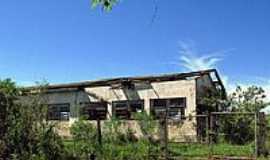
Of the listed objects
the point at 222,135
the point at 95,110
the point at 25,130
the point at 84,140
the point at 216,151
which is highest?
the point at 95,110

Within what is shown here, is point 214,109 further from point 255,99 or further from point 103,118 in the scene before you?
point 103,118

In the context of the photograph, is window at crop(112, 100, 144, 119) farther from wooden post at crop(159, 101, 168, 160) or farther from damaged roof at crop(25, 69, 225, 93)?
wooden post at crop(159, 101, 168, 160)

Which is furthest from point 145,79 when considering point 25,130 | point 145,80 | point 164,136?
point 25,130

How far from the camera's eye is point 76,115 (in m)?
33.9

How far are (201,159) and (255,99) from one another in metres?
9.97

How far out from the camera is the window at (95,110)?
1281 inches

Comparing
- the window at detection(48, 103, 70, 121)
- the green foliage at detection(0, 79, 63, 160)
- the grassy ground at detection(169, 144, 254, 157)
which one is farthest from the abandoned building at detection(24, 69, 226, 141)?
the green foliage at detection(0, 79, 63, 160)

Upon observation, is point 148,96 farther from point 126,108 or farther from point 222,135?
point 222,135

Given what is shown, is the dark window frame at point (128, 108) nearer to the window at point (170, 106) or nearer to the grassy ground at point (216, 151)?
the window at point (170, 106)

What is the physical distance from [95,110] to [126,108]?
219cm

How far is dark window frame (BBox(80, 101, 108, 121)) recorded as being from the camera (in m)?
32.5

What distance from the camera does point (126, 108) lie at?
31844 millimetres

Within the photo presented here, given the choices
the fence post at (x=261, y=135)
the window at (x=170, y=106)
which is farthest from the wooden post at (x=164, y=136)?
the window at (x=170, y=106)

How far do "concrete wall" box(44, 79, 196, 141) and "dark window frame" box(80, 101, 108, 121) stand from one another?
0.27 meters
